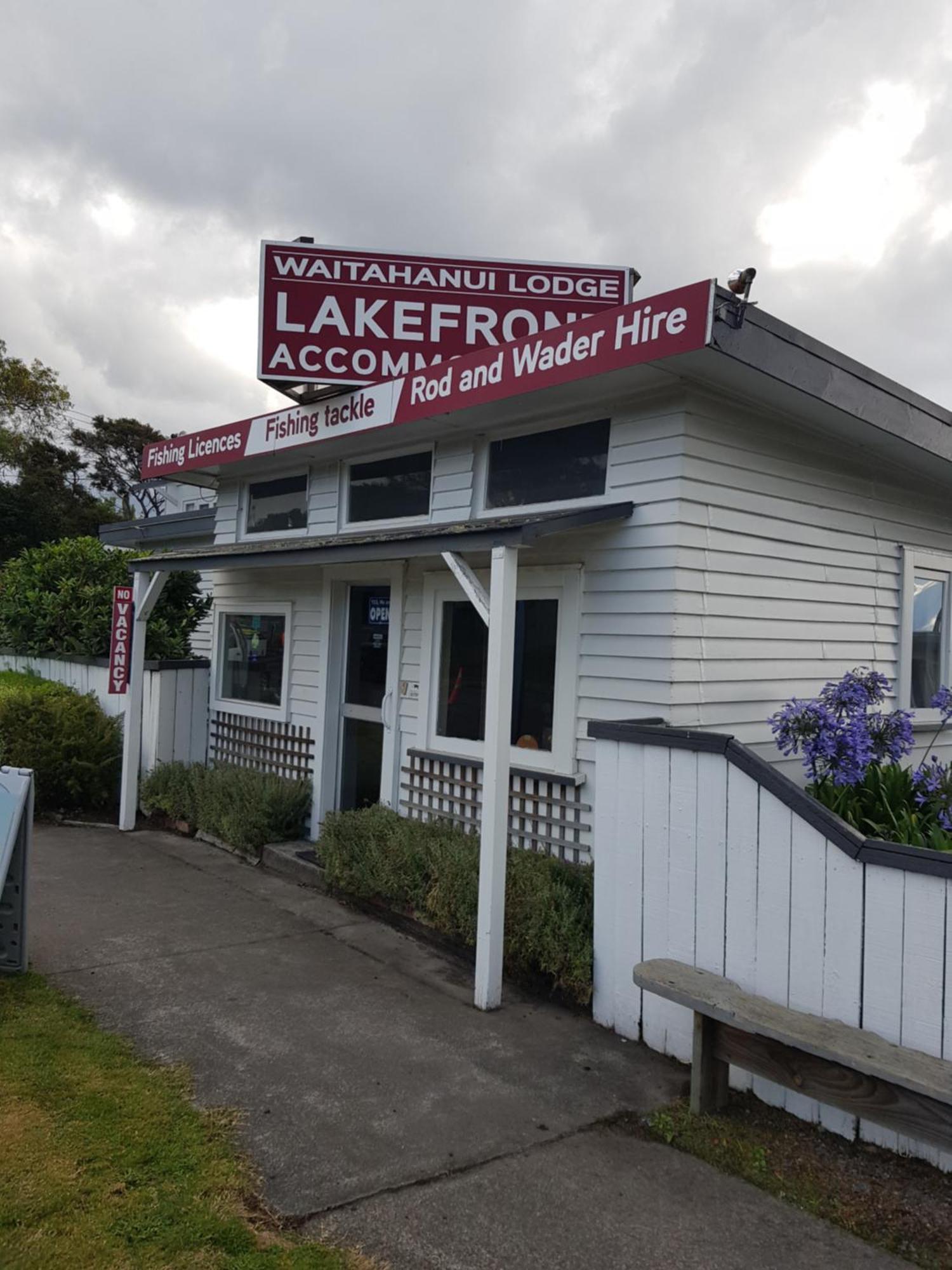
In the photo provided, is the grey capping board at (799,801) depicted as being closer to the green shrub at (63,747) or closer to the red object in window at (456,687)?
the red object in window at (456,687)

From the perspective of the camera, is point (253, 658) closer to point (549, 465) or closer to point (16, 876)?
point (549, 465)

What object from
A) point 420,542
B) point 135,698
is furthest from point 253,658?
point 420,542

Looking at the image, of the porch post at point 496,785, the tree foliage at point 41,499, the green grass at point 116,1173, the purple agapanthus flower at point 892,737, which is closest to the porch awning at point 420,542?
the porch post at point 496,785

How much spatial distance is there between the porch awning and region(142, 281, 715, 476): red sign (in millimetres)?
769

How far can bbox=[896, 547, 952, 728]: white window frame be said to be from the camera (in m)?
6.96

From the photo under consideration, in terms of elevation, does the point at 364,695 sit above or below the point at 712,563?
below

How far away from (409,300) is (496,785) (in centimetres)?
450

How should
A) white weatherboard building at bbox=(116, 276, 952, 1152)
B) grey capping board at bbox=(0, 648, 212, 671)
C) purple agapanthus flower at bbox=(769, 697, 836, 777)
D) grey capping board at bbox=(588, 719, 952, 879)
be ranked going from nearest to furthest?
1. grey capping board at bbox=(588, 719, 952, 879)
2. white weatherboard building at bbox=(116, 276, 952, 1152)
3. purple agapanthus flower at bbox=(769, 697, 836, 777)
4. grey capping board at bbox=(0, 648, 212, 671)

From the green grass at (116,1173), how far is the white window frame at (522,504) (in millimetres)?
3717

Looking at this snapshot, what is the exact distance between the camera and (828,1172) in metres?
3.21

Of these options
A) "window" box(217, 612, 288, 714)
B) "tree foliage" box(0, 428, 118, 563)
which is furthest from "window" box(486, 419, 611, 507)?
"tree foliage" box(0, 428, 118, 563)

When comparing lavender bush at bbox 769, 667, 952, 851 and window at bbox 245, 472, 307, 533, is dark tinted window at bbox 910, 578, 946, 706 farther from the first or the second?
window at bbox 245, 472, 307, 533

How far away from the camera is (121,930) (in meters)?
5.61

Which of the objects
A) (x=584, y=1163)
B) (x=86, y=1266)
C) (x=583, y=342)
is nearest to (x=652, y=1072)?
(x=584, y=1163)
